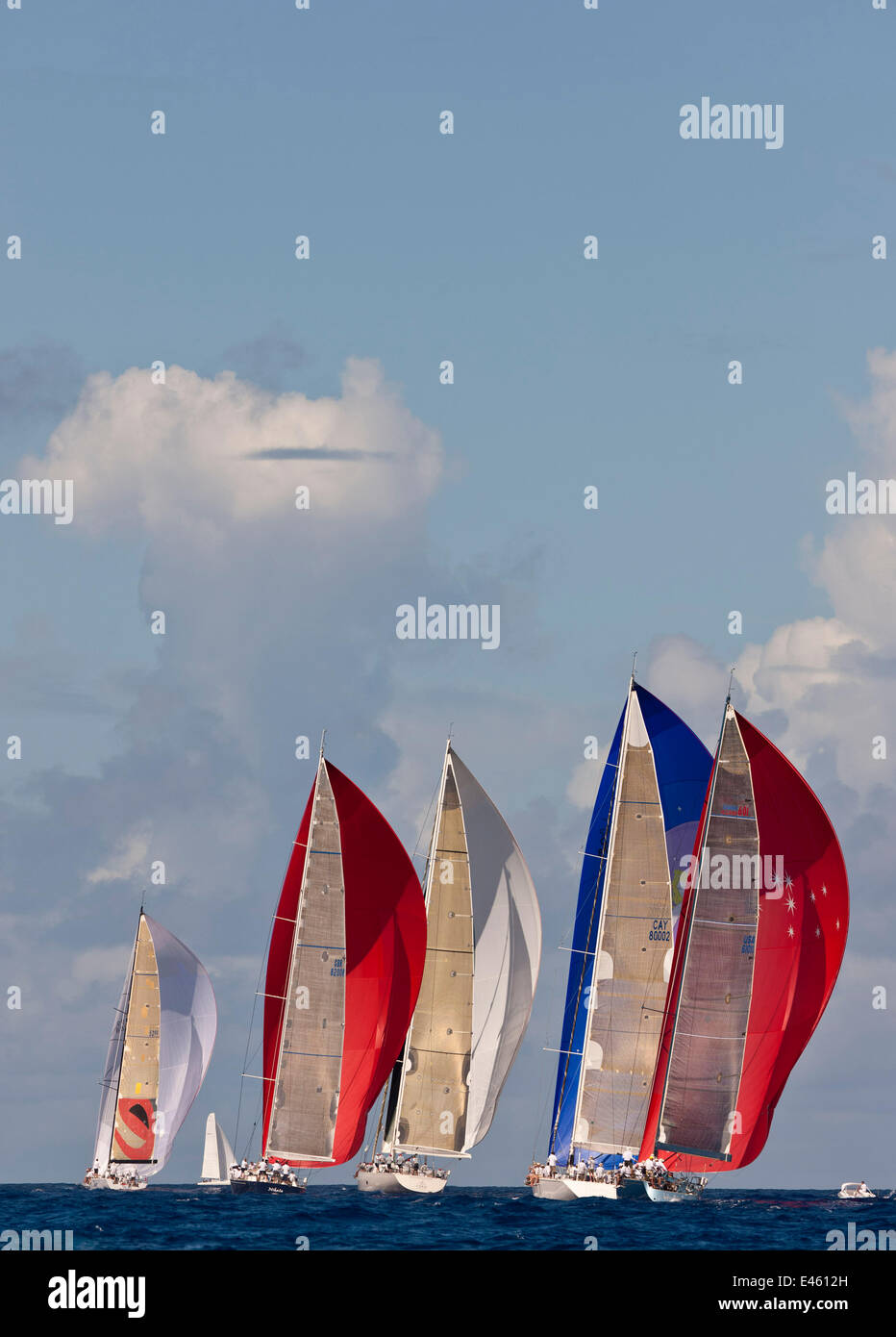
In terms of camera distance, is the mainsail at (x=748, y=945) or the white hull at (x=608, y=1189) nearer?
the mainsail at (x=748, y=945)

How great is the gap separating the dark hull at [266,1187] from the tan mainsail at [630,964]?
10152 mm

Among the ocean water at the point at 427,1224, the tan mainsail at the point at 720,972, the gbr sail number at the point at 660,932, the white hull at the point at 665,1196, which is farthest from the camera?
the gbr sail number at the point at 660,932

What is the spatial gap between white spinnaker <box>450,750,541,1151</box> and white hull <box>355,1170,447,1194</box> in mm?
1869

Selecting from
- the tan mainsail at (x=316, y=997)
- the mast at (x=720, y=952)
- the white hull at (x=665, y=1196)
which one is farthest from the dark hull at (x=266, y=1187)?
the mast at (x=720, y=952)

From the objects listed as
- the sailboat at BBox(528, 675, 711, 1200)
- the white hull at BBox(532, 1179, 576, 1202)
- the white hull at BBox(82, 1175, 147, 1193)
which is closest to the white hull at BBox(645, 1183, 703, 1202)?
the sailboat at BBox(528, 675, 711, 1200)

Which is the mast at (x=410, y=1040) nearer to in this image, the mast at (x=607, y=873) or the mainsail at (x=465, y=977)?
the mainsail at (x=465, y=977)

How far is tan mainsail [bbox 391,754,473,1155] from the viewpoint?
6681 centimetres

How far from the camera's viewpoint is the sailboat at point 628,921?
6009cm

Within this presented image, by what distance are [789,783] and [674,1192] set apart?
12640 mm

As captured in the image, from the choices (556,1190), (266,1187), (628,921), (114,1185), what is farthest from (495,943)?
(114,1185)

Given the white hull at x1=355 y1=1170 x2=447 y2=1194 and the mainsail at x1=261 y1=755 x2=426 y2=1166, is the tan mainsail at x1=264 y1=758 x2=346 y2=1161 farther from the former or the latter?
the white hull at x1=355 y1=1170 x2=447 y2=1194
